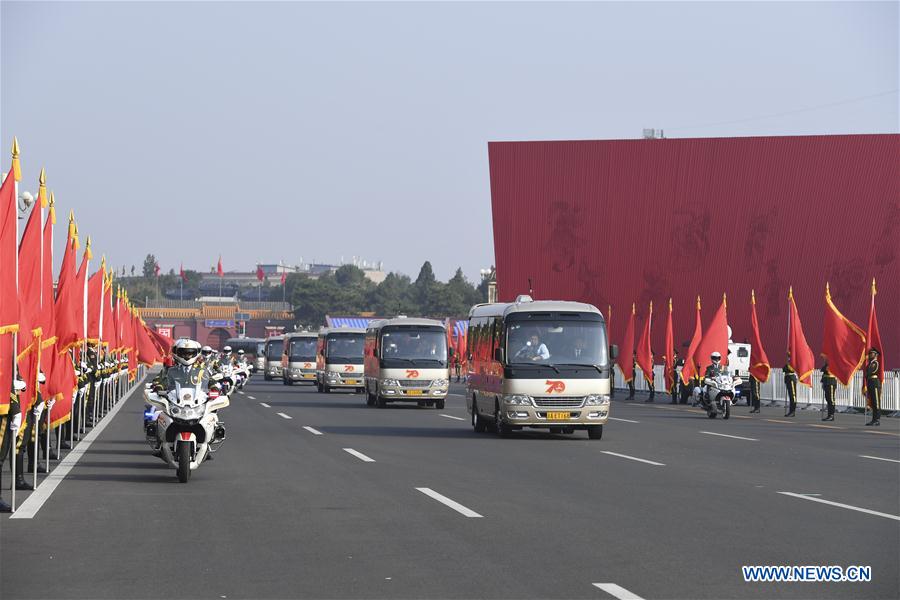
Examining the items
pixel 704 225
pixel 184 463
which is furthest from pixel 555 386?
pixel 704 225

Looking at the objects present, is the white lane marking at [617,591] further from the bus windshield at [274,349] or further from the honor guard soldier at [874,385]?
the bus windshield at [274,349]

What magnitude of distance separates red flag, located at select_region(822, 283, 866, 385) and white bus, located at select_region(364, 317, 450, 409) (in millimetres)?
9473

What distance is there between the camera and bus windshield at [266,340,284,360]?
71.7 metres

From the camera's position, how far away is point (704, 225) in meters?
68.9

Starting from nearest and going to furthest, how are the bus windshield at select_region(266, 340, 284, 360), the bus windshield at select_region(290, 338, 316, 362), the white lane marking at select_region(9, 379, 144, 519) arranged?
the white lane marking at select_region(9, 379, 144, 519) < the bus windshield at select_region(290, 338, 316, 362) < the bus windshield at select_region(266, 340, 284, 360)

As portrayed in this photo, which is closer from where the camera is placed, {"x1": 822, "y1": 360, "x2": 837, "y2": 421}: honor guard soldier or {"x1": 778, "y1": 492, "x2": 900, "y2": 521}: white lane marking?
{"x1": 778, "y1": 492, "x2": 900, "y2": 521}: white lane marking

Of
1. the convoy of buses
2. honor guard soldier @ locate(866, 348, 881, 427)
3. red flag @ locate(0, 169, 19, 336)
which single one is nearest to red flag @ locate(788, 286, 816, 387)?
honor guard soldier @ locate(866, 348, 881, 427)

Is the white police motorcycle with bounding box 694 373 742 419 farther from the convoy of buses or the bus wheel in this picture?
the bus wheel

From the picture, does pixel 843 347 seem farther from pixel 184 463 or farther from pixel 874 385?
pixel 184 463

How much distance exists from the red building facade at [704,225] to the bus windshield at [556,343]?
43963 millimetres

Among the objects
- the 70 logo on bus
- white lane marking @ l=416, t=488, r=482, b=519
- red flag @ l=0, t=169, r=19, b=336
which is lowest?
white lane marking @ l=416, t=488, r=482, b=519

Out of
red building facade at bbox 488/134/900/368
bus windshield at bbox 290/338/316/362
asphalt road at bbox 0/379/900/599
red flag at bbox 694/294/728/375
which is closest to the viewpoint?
asphalt road at bbox 0/379/900/599

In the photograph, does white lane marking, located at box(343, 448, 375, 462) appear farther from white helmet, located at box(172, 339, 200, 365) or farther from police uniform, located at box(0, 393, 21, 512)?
police uniform, located at box(0, 393, 21, 512)

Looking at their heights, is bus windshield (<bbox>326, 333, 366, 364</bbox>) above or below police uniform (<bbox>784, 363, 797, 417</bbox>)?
above
